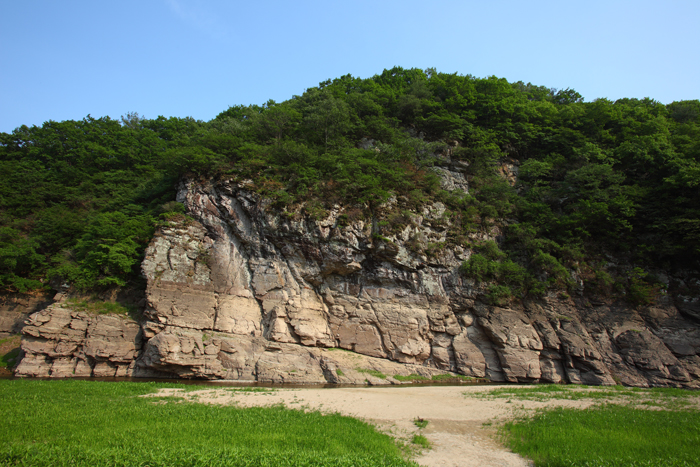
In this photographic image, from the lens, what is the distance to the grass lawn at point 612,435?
6.48m

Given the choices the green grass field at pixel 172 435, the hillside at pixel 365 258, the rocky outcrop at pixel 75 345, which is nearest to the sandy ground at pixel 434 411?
the green grass field at pixel 172 435

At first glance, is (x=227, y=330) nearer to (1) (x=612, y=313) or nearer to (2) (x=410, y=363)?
(2) (x=410, y=363)

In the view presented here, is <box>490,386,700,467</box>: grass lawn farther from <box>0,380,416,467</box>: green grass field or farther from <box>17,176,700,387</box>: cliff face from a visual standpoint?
<box>17,176,700,387</box>: cliff face

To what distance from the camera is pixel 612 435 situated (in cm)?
799

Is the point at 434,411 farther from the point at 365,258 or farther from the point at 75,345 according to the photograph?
the point at 75,345

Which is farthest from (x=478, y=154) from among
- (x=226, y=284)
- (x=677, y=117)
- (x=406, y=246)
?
(x=226, y=284)

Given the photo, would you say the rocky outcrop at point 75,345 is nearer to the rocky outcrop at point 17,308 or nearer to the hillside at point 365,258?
the hillside at point 365,258

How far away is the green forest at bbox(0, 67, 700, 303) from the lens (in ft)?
77.0

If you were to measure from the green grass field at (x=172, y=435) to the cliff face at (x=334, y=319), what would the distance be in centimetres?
868

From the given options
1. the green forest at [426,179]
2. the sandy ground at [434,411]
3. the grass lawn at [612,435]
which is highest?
the green forest at [426,179]

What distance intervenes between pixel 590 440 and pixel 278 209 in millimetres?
20168

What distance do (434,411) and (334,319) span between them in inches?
440

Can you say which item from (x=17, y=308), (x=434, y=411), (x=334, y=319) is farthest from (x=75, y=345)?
(x=434, y=411)

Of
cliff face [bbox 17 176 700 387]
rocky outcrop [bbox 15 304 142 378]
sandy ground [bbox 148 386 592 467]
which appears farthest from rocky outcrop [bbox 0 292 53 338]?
sandy ground [bbox 148 386 592 467]
